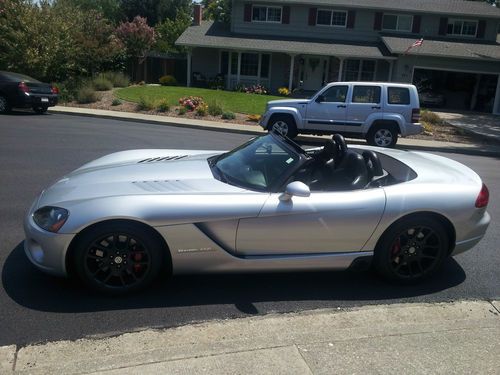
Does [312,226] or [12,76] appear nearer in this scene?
[312,226]

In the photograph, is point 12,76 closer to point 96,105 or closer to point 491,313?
point 96,105

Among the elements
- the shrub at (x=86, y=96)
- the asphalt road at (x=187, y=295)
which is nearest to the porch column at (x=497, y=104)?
the shrub at (x=86, y=96)

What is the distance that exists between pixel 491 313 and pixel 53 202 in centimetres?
342

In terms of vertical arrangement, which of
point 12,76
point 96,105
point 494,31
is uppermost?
point 494,31

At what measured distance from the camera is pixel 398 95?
45.3 ft

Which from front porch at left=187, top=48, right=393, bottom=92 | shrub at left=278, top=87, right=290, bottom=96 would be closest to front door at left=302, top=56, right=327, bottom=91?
front porch at left=187, top=48, right=393, bottom=92

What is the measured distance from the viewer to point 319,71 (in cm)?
3091

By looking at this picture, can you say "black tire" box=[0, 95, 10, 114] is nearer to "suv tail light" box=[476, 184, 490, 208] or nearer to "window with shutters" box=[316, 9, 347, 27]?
"suv tail light" box=[476, 184, 490, 208]

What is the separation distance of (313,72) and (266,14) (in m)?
4.64

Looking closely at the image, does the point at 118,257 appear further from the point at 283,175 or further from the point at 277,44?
the point at 277,44

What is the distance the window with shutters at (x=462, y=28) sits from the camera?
31.1m

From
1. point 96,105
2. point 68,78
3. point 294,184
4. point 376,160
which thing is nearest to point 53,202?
point 294,184

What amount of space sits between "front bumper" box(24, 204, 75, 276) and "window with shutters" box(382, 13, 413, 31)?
3082cm

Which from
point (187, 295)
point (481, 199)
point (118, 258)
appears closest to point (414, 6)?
point (481, 199)
